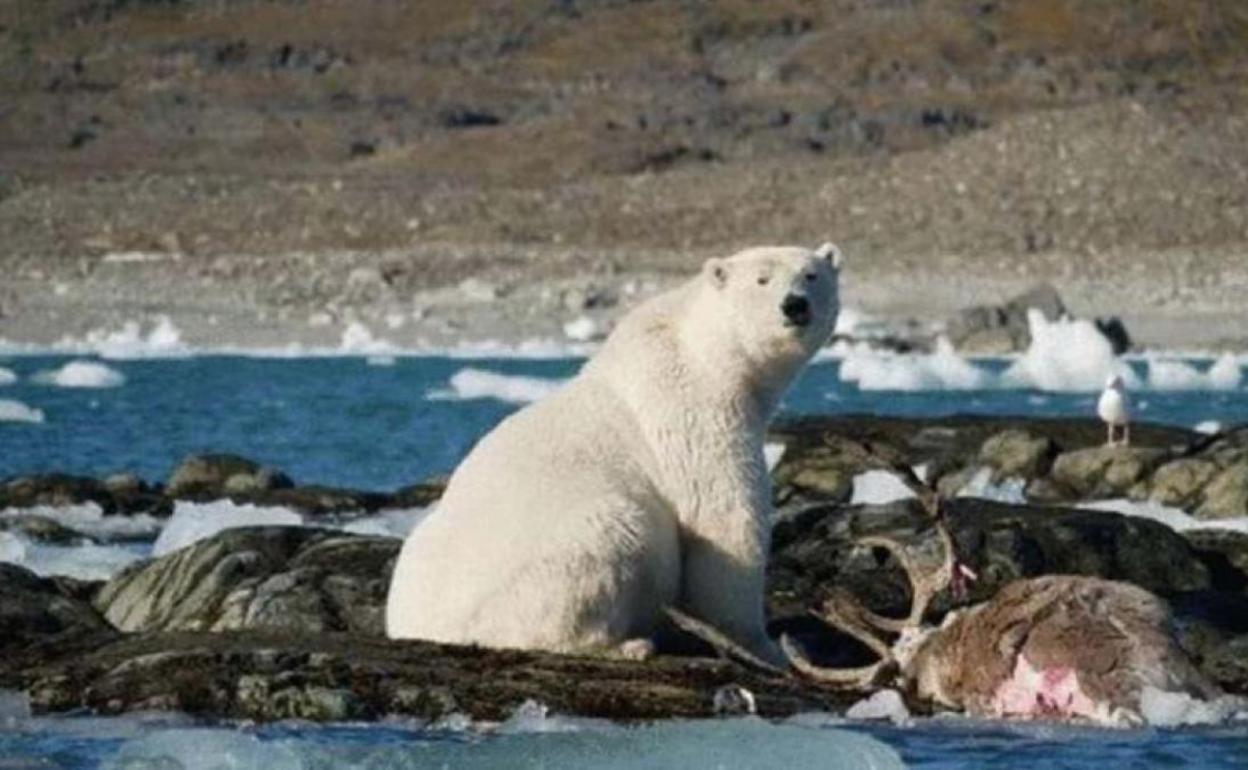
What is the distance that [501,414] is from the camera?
136 ft

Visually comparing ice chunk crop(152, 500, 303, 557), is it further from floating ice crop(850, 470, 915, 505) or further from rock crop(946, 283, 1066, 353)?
rock crop(946, 283, 1066, 353)

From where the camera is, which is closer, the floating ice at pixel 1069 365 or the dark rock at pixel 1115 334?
the floating ice at pixel 1069 365

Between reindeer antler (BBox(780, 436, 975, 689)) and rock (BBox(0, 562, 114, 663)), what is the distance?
114 inches

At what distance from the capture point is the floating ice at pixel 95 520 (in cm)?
2294

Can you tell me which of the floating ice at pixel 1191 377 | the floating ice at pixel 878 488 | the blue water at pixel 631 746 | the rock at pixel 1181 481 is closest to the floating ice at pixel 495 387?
the floating ice at pixel 1191 377

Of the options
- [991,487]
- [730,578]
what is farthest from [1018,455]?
[730,578]

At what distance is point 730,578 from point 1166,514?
7202 millimetres

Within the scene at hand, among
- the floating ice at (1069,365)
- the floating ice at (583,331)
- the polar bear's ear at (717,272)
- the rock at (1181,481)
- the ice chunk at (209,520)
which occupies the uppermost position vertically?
the floating ice at (583,331)

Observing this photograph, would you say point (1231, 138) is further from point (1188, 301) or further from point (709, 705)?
point (709, 705)

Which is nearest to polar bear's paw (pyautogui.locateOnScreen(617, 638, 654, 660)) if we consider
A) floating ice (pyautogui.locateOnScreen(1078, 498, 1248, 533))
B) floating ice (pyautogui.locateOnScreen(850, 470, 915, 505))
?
floating ice (pyautogui.locateOnScreen(1078, 498, 1248, 533))

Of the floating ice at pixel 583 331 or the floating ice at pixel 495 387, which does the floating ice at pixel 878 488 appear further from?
the floating ice at pixel 583 331

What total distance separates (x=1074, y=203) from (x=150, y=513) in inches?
2023

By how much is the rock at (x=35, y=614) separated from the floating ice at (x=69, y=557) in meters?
2.38

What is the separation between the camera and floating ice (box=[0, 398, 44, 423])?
39.7 m
